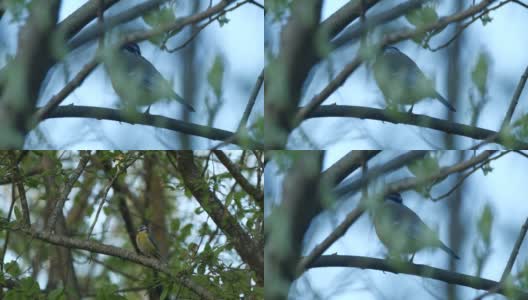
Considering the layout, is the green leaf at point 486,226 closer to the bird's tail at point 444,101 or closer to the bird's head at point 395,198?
the bird's head at point 395,198

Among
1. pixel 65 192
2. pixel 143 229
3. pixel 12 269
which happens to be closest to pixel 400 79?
pixel 65 192

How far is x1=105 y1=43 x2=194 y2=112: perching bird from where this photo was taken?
323cm

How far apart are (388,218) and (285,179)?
1.18 feet

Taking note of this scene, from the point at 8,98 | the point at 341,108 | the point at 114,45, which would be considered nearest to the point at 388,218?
the point at 341,108

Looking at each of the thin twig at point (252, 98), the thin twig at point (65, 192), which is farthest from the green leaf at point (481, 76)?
the thin twig at point (65, 192)

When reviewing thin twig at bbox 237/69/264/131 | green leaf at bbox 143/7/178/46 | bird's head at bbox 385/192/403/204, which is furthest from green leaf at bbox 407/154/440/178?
green leaf at bbox 143/7/178/46

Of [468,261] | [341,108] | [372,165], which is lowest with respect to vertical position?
[468,261]

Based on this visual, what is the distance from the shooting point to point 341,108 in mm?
3385

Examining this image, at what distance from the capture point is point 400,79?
332cm

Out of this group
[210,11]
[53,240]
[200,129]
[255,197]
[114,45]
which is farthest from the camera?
[255,197]

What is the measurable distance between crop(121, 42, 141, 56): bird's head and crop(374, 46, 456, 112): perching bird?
865 mm

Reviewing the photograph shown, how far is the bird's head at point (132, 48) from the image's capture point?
330cm

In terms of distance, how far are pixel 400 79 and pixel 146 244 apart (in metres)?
2.52

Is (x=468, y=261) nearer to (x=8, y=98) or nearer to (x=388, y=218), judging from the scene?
(x=388, y=218)
